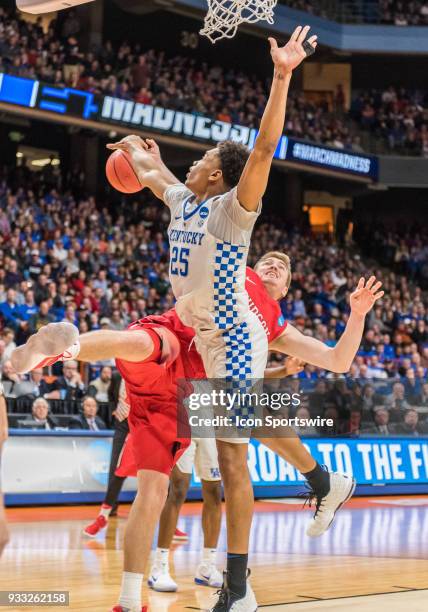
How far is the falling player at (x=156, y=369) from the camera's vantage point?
5145 millimetres

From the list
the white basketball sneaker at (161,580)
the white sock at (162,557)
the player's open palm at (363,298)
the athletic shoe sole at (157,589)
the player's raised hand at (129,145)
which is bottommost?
the athletic shoe sole at (157,589)

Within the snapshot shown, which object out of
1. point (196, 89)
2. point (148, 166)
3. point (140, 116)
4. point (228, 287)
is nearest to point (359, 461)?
point (148, 166)

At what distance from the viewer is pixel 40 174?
27047mm

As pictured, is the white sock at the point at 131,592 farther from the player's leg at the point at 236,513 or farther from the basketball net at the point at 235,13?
the basketball net at the point at 235,13

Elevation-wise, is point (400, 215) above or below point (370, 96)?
below

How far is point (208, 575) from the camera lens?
736 cm

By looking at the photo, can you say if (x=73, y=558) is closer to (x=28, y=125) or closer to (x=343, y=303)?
(x=343, y=303)

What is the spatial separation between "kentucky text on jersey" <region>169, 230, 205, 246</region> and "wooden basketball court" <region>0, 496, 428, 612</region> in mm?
2305

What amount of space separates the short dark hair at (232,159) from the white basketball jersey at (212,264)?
22 cm

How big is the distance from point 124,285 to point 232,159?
1501 cm

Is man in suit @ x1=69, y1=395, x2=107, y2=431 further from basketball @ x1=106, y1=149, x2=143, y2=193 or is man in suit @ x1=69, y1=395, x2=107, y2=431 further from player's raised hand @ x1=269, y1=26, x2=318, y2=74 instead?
player's raised hand @ x1=269, y1=26, x2=318, y2=74

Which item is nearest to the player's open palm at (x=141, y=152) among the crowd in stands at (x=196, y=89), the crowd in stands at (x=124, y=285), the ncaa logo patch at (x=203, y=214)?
the ncaa logo patch at (x=203, y=214)

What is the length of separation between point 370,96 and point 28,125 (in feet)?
42.9

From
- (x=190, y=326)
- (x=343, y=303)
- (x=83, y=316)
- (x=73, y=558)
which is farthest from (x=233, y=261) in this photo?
(x=343, y=303)
